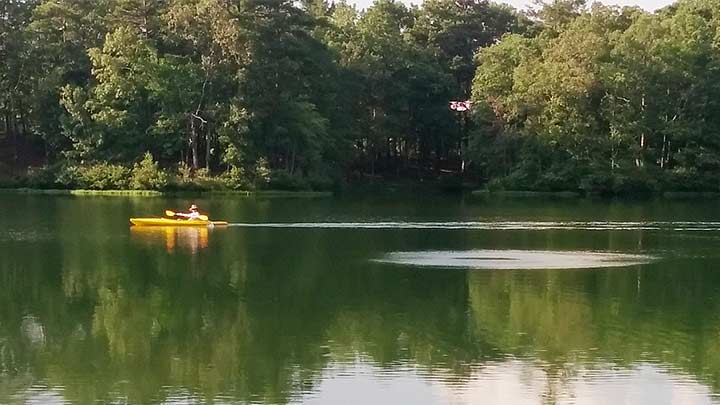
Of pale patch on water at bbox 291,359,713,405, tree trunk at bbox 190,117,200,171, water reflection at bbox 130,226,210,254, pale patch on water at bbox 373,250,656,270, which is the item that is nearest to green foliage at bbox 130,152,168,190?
tree trunk at bbox 190,117,200,171

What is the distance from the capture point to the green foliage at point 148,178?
167ft

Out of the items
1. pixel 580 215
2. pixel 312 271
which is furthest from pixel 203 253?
pixel 580 215

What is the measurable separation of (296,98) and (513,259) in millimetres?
30218

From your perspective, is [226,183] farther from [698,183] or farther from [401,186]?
[698,183]

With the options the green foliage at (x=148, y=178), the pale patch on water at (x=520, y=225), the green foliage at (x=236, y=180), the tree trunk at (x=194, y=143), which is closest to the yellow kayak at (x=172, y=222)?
the pale patch on water at (x=520, y=225)

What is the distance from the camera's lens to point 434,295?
19500 millimetres

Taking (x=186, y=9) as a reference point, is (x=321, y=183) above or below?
below

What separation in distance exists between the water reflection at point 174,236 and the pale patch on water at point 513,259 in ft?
18.0

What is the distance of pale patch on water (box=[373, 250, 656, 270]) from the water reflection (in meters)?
5.47

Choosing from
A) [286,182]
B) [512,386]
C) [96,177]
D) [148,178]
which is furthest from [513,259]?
[96,177]

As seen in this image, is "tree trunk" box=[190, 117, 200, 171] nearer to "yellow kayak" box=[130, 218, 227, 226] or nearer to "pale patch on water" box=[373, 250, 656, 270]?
"yellow kayak" box=[130, 218, 227, 226]

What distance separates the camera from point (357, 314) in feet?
57.2

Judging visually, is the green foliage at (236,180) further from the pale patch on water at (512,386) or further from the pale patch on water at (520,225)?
the pale patch on water at (512,386)

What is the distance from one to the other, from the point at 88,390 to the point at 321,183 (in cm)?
4194
